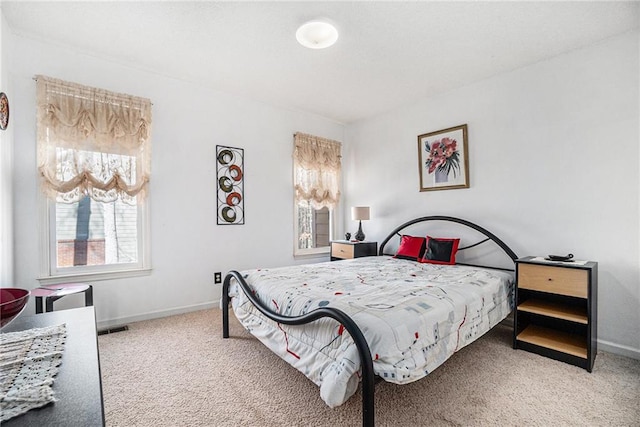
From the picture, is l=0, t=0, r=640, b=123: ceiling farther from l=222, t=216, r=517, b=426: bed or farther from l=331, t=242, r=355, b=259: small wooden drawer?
l=331, t=242, r=355, b=259: small wooden drawer

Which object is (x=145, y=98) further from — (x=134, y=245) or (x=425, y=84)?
(x=425, y=84)

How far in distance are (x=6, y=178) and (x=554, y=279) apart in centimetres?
442

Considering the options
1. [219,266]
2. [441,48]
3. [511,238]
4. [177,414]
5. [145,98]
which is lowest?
[177,414]

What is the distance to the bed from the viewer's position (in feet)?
4.83

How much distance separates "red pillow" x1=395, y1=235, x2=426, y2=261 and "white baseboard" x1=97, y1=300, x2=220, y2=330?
7.62ft

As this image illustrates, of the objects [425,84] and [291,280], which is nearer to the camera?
[291,280]

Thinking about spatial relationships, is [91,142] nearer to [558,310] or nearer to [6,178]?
[6,178]

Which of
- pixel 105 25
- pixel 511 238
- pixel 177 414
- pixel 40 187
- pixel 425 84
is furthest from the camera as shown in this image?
pixel 425 84

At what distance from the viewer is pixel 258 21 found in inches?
94.5

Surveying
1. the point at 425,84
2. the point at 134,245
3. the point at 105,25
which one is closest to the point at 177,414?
the point at 134,245

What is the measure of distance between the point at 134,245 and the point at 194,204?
2.42ft

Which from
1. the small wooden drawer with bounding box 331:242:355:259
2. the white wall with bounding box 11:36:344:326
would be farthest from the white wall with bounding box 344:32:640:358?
the white wall with bounding box 11:36:344:326

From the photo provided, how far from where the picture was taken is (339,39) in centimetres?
263

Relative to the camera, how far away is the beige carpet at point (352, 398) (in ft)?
5.57
